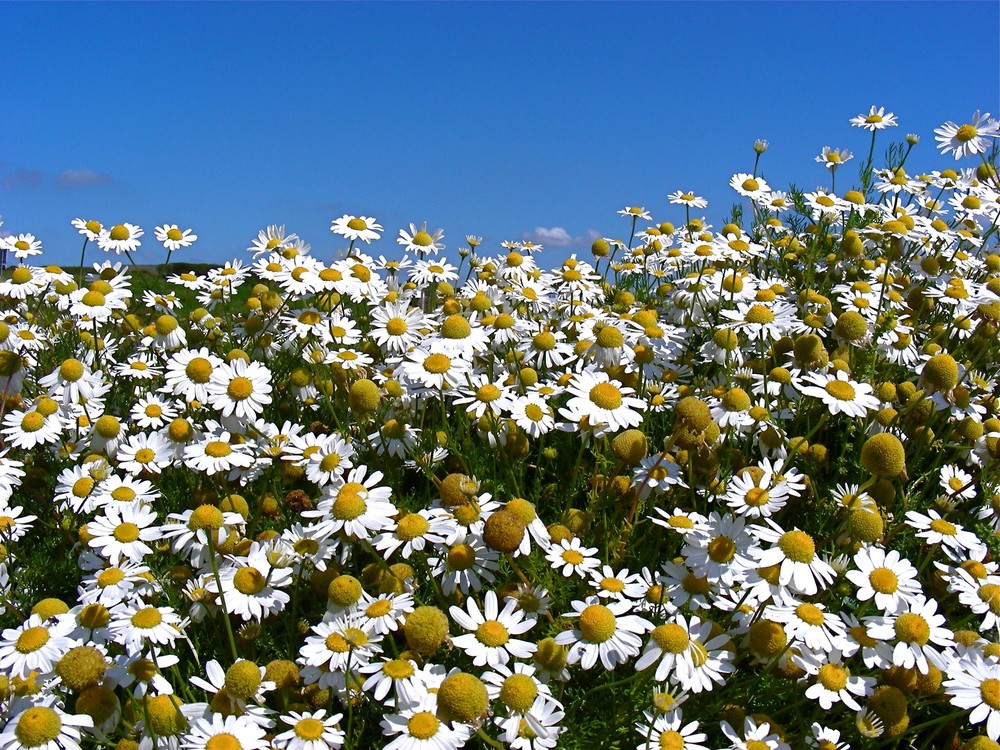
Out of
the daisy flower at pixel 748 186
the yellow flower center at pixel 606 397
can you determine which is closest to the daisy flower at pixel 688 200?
the daisy flower at pixel 748 186

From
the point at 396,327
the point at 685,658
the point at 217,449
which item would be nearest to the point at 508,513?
the point at 685,658

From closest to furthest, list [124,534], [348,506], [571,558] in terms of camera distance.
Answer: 1. [348,506]
2. [571,558]
3. [124,534]

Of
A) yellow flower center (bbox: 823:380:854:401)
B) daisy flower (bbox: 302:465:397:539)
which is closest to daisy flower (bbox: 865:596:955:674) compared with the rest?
yellow flower center (bbox: 823:380:854:401)

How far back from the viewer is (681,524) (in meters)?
3.08

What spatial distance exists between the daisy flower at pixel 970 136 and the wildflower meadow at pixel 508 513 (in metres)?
0.53

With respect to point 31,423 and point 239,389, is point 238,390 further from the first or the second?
point 31,423

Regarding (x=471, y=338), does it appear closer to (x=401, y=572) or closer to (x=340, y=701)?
(x=401, y=572)

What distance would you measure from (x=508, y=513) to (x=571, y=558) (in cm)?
44

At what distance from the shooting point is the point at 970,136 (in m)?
5.88

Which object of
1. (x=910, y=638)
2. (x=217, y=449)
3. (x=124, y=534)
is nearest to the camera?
(x=910, y=638)

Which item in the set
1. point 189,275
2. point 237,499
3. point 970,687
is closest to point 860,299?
point 970,687

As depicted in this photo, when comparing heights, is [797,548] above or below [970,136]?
below

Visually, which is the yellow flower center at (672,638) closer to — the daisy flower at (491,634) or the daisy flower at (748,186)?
the daisy flower at (491,634)

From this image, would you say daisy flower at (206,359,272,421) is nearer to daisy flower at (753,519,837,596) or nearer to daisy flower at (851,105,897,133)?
daisy flower at (753,519,837,596)
